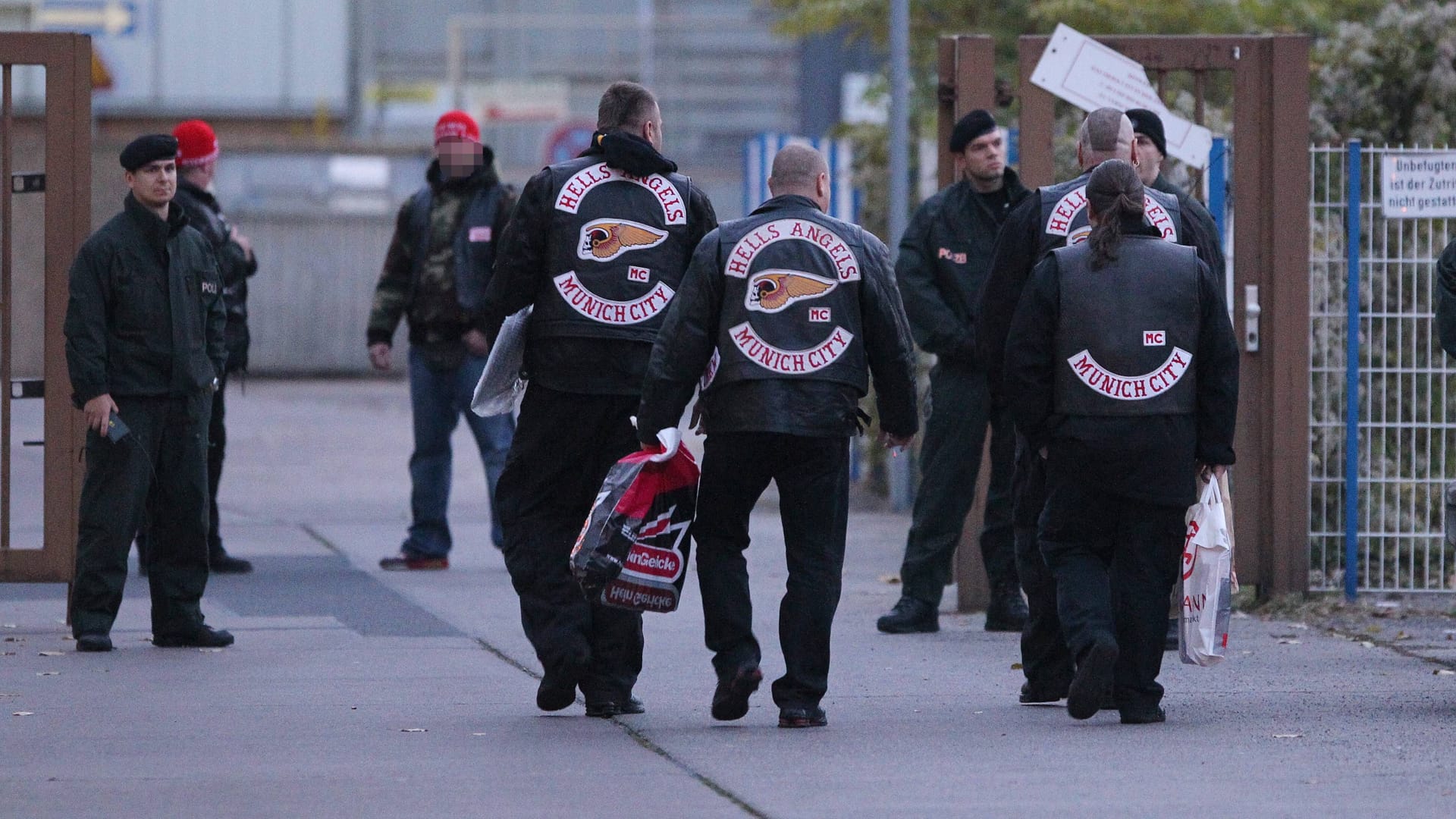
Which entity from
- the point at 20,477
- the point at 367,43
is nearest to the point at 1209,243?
the point at 20,477

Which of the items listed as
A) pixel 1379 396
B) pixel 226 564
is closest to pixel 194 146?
pixel 226 564

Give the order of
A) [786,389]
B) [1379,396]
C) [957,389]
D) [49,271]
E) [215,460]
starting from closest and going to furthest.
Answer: [786,389] < [49,271] < [957,389] < [1379,396] < [215,460]

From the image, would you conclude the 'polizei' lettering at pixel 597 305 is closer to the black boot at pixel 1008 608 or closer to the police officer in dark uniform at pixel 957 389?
the police officer in dark uniform at pixel 957 389

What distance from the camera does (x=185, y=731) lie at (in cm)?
642

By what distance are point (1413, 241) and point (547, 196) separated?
4.41 meters

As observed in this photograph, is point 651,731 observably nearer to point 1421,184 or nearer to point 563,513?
point 563,513

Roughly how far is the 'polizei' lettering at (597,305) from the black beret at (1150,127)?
2078 mm

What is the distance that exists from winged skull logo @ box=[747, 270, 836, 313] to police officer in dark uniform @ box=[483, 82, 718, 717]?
41cm

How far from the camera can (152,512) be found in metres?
8.14

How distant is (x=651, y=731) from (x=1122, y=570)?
1.47 metres

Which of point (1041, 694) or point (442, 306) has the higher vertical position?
point (442, 306)

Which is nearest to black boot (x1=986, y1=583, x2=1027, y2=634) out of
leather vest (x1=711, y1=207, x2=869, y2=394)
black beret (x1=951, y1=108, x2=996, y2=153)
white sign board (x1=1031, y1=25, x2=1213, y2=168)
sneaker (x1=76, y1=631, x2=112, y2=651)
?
black beret (x1=951, y1=108, x2=996, y2=153)

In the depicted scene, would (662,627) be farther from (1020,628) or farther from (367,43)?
(367,43)

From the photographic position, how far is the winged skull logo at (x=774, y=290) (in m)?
6.34
